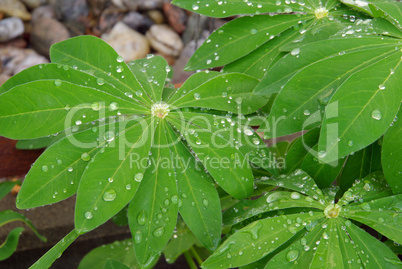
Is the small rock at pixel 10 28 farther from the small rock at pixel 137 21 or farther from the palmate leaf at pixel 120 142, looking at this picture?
the palmate leaf at pixel 120 142

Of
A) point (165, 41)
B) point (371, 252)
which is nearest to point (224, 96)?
point (371, 252)

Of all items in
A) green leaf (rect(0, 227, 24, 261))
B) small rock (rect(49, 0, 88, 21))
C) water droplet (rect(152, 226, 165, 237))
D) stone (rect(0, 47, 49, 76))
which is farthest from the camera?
small rock (rect(49, 0, 88, 21))

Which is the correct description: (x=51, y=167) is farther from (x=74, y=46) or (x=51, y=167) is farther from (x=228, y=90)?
(x=228, y=90)

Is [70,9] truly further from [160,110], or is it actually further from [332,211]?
[332,211]

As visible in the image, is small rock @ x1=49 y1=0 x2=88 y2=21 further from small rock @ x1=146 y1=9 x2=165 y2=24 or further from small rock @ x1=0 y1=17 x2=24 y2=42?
small rock @ x1=146 y1=9 x2=165 y2=24

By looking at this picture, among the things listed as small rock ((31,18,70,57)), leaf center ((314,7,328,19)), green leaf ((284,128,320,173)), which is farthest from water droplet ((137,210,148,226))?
small rock ((31,18,70,57))

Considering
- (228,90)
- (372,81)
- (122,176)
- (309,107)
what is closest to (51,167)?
(122,176)
